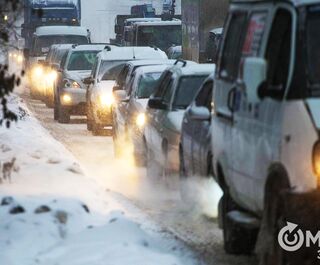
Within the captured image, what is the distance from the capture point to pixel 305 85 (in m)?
8.13

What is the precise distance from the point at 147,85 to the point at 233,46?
945cm

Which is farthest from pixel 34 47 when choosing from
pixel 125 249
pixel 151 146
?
pixel 125 249

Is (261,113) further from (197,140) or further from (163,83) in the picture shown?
(163,83)

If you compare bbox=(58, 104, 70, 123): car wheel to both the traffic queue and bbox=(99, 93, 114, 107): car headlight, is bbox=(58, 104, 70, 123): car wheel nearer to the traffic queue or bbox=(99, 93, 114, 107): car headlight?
bbox=(99, 93, 114, 107): car headlight

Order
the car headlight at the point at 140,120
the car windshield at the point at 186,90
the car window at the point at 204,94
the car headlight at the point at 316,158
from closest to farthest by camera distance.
Result: 1. the car headlight at the point at 316,158
2. the car window at the point at 204,94
3. the car windshield at the point at 186,90
4. the car headlight at the point at 140,120

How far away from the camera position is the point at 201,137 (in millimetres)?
12461

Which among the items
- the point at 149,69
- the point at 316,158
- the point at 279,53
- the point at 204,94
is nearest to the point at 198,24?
the point at 149,69

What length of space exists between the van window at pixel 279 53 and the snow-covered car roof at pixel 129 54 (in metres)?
16.8

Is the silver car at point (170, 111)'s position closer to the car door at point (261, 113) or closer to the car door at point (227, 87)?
the car door at point (227, 87)

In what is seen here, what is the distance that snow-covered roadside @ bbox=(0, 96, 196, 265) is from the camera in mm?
9641

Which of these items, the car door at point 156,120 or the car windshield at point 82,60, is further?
the car windshield at point 82,60

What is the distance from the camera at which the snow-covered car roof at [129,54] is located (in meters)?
25.9

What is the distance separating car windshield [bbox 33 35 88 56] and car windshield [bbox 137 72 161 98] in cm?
2024

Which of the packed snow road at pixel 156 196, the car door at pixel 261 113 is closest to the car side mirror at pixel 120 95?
the packed snow road at pixel 156 196
